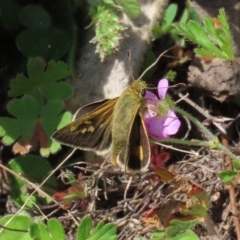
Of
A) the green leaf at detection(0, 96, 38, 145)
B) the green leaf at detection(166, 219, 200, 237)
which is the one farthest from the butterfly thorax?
the green leaf at detection(0, 96, 38, 145)

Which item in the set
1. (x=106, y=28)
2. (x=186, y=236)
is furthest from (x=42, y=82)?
(x=186, y=236)

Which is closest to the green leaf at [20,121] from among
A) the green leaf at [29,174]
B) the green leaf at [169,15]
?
the green leaf at [29,174]

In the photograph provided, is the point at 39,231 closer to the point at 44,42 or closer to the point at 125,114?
the point at 125,114

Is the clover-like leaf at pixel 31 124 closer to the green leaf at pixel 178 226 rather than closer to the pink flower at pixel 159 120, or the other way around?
the pink flower at pixel 159 120

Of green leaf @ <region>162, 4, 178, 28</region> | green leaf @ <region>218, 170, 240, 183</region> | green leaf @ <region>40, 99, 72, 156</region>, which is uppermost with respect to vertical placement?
green leaf @ <region>162, 4, 178, 28</region>

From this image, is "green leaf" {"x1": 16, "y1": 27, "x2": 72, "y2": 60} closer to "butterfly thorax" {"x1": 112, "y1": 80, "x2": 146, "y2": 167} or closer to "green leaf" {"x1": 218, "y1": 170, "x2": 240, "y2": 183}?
"butterfly thorax" {"x1": 112, "y1": 80, "x2": 146, "y2": 167}

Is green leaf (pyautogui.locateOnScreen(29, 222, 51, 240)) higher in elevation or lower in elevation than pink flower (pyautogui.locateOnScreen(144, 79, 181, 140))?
lower
